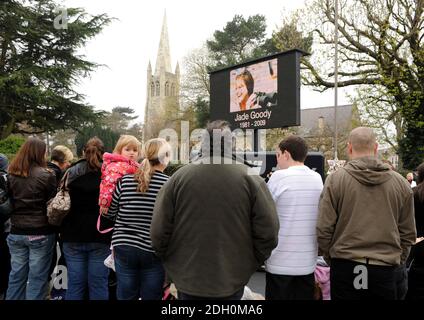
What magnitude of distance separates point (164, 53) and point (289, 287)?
79674 mm

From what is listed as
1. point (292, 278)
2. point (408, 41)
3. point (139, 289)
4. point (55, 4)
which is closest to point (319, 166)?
point (292, 278)

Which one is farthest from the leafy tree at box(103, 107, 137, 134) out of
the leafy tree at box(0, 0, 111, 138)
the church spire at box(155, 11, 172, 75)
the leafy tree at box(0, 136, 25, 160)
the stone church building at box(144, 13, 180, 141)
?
the leafy tree at box(0, 136, 25, 160)

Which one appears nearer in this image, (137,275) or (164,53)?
(137,275)

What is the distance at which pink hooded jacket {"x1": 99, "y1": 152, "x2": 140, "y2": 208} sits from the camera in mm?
3359

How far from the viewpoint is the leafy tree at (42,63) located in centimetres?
2345

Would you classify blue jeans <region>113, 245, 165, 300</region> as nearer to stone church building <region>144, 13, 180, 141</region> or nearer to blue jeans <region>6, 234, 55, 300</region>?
blue jeans <region>6, 234, 55, 300</region>

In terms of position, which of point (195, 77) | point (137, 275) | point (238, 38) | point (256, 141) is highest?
point (238, 38)

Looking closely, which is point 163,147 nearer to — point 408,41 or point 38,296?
point 38,296

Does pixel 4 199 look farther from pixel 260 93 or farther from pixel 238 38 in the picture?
pixel 238 38

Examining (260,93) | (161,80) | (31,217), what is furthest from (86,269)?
(161,80)

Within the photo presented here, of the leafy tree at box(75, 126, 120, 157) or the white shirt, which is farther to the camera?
the leafy tree at box(75, 126, 120, 157)

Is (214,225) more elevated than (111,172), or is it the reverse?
(111,172)

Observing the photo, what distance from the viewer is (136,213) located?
3.14 metres

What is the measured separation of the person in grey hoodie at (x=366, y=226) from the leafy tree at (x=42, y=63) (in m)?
23.5
